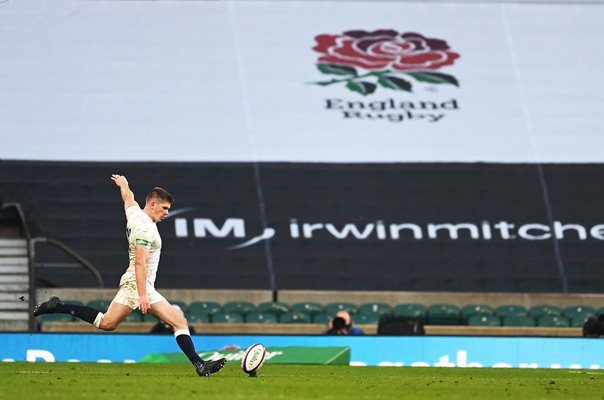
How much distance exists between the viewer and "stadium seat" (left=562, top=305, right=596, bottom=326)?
86.9ft

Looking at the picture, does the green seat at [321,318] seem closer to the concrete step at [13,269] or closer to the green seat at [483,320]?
the green seat at [483,320]

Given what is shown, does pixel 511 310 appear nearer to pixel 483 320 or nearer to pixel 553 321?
pixel 553 321

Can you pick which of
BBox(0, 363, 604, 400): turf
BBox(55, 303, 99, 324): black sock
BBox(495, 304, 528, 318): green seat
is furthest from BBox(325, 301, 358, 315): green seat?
BBox(55, 303, 99, 324): black sock

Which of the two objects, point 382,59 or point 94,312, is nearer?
point 94,312

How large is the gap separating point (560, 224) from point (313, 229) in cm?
566

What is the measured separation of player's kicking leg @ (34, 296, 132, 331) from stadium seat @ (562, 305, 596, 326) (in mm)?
15072

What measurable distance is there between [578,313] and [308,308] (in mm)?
5414

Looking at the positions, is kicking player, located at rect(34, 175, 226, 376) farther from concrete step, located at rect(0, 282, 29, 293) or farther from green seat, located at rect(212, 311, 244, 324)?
concrete step, located at rect(0, 282, 29, 293)

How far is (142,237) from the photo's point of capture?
1234 centimetres

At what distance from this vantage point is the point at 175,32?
34.7 metres

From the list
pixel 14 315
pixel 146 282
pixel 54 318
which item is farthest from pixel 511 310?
pixel 146 282

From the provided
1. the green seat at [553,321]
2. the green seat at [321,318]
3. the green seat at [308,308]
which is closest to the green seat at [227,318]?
the green seat at [308,308]

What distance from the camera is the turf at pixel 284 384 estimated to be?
1091cm

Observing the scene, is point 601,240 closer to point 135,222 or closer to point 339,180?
point 339,180
